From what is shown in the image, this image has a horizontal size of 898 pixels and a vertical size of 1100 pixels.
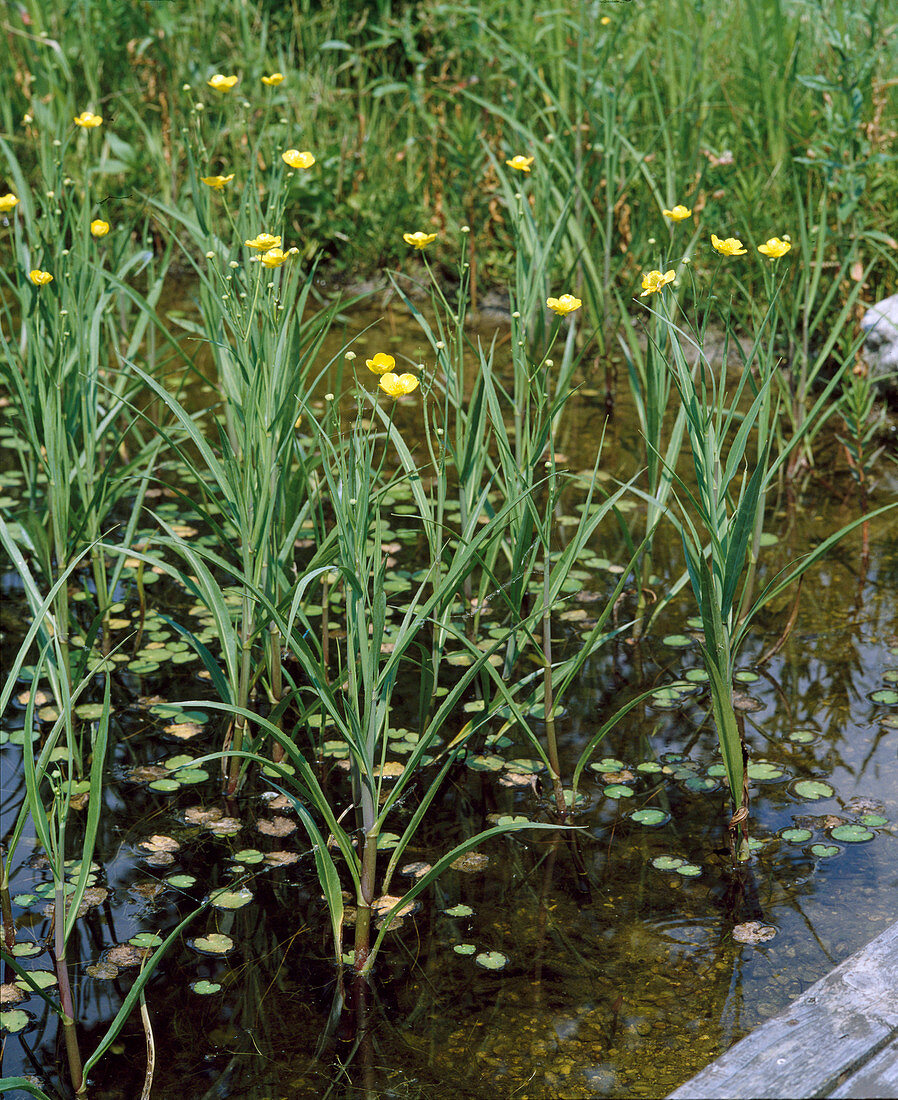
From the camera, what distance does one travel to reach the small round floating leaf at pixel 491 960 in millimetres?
1691

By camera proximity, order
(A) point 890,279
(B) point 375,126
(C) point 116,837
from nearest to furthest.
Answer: (C) point 116,837 → (A) point 890,279 → (B) point 375,126

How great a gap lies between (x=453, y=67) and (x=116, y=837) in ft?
13.0

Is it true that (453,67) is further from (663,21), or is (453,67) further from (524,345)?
(524,345)

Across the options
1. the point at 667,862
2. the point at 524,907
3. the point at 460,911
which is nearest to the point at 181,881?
the point at 460,911

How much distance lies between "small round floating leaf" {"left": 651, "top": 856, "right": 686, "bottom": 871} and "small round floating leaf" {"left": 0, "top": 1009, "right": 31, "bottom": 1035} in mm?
1001

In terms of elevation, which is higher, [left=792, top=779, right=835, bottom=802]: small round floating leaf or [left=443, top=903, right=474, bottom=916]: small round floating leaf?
[left=792, top=779, right=835, bottom=802]: small round floating leaf

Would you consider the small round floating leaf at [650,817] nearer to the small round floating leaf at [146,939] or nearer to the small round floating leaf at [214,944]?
the small round floating leaf at [214,944]

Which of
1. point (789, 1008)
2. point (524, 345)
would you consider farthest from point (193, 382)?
point (789, 1008)

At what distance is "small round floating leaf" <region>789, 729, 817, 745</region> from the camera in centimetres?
218

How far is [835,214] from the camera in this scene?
3729mm

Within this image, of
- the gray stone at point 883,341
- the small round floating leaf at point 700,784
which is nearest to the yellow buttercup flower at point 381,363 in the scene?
the small round floating leaf at point 700,784

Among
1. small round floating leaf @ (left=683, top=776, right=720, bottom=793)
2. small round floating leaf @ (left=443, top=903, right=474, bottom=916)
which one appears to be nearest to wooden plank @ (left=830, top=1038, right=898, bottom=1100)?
small round floating leaf @ (left=443, top=903, right=474, bottom=916)

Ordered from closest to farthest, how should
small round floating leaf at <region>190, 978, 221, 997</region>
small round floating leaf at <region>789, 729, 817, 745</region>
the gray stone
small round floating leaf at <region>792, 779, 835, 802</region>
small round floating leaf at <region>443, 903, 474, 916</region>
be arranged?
small round floating leaf at <region>190, 978, 221, 997</region> → small round floating leaf at <region>443, 903, 474, 916</region> → small round floating leaf at <region>792, 779, 835, 802</region> → small round floating leaf at <region>789, 729, 817, 745</region> → the gray stone

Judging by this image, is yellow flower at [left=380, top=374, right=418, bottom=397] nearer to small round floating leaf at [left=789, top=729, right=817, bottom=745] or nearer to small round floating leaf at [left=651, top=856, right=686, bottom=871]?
small round floating leaf at [left=651, top=856, right=686, bottom=871]
